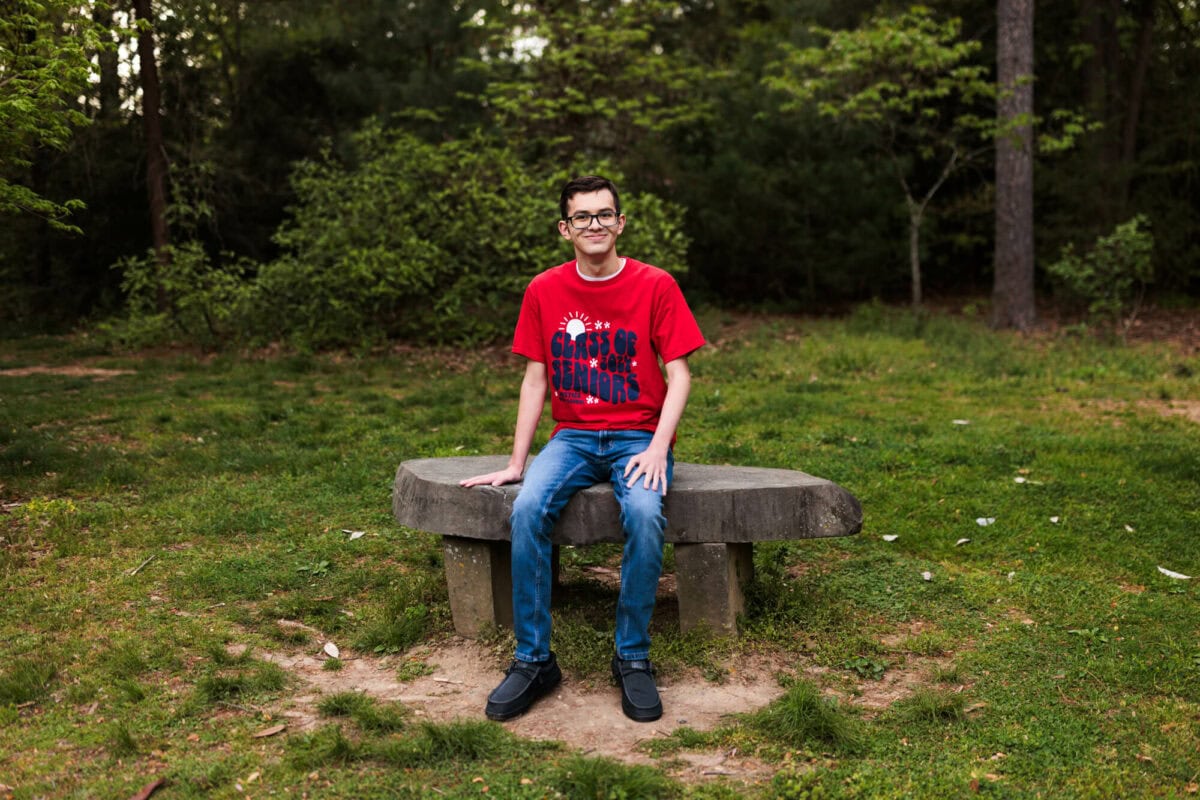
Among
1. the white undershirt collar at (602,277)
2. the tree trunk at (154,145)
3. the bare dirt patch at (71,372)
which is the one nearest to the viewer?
the white undershirt collar at (602,277)

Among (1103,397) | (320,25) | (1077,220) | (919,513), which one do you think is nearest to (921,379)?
(1103,397)

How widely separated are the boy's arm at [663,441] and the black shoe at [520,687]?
2.38ft

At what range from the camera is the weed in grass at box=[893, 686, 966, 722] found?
3.50m

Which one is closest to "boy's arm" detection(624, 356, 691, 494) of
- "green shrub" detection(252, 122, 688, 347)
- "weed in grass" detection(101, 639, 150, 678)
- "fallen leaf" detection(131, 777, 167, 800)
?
"fallen leaf" detection(131, 777, 167, 800)

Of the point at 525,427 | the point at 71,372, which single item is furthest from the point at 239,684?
Answer: the point at 71,372

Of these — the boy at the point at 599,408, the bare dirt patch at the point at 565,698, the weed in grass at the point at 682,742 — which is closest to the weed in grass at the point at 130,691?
the bare dirt patch at the point at 565,698

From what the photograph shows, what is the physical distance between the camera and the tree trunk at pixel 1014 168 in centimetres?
1277

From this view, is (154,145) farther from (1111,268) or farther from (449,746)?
(449,746)

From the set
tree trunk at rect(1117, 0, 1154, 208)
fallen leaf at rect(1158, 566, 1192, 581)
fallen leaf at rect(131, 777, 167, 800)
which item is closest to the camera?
fallen leaf at rect(131, 777, 167, 800)

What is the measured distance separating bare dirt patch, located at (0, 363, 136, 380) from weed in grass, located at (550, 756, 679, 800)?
30.0 ft

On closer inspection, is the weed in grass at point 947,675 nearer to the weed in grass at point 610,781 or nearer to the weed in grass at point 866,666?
the weed in grass at point 866,666

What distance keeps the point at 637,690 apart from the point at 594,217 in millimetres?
1743

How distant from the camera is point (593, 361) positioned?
4125 mm

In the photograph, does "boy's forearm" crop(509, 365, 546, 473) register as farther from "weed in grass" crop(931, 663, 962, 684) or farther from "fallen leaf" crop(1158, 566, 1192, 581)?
"fallen leaf" crop(1158, 566, 1192, 581)
